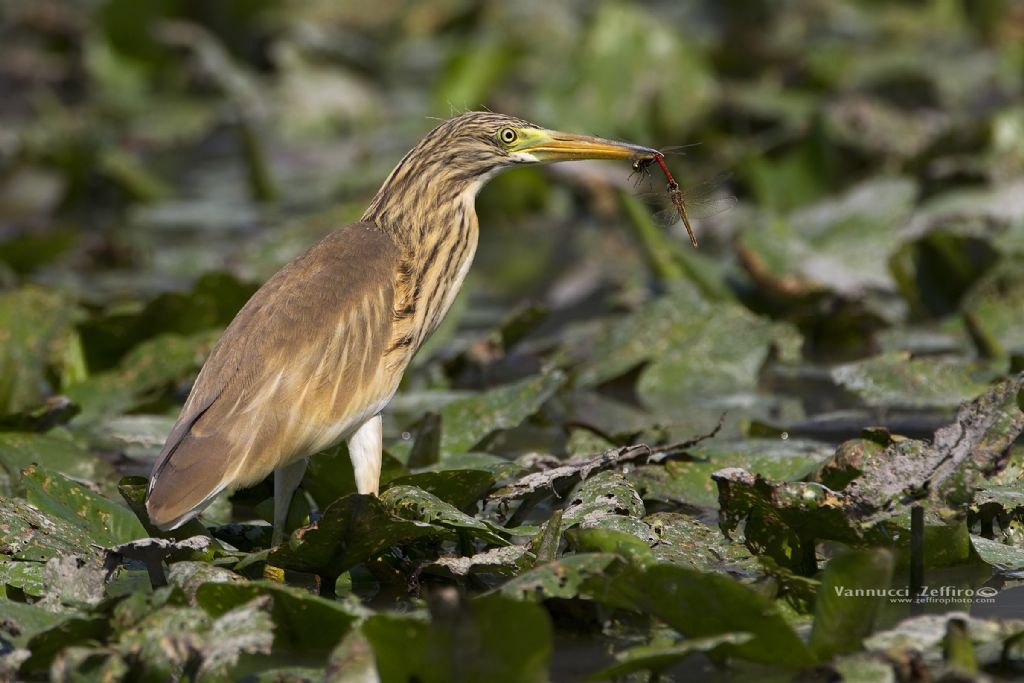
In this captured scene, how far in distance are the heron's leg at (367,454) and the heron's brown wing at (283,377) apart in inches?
4.1

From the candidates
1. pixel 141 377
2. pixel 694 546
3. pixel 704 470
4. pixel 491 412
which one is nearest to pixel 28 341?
pixel 141 377

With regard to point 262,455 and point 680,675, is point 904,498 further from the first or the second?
point 262,455

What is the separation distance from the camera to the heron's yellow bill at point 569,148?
14.1 feet

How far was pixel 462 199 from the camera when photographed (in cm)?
436

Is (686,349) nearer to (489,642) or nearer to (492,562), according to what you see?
(492,562)

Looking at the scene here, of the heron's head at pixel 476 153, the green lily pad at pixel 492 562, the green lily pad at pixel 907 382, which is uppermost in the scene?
Result: the heron's head at pixel 476 153

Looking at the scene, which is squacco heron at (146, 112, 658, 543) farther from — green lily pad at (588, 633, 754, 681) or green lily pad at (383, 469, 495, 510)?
green lily pad at (588, 633, 754, 681)

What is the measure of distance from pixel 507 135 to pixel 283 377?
1.06 metres

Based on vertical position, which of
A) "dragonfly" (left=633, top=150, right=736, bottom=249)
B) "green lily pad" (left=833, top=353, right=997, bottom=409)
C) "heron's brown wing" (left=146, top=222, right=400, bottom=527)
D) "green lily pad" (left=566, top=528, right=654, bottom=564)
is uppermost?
"dragonfly" (left=633, top=150, right=736, bottom=249)

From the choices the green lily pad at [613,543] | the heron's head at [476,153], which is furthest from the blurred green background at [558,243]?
the heron's head at [476,153]

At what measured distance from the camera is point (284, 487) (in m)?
3.86

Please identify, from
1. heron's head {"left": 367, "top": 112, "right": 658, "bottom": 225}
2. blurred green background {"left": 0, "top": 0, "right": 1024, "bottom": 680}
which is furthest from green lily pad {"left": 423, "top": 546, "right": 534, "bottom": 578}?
heron's head {"left": 367, "top": 112, "right": 658, "bottom": 225}

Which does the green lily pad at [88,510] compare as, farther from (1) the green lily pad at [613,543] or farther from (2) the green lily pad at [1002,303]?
(2) the green lily pad at [1002,303]

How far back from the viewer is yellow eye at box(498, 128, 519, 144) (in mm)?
4309
